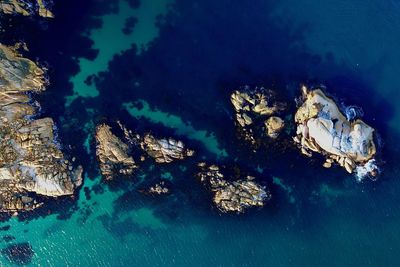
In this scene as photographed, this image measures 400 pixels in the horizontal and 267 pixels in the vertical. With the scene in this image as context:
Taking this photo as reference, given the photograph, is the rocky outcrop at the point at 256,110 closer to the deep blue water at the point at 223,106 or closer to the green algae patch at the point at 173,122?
the deep blue water at the point at 223,106

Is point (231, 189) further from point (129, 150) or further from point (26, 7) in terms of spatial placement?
point (26, 7)

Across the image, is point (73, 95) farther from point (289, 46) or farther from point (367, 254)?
point (367, 254)

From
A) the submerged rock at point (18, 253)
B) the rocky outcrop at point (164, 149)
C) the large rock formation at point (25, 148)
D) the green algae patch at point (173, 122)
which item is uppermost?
the green algae patch at point (173, 122)

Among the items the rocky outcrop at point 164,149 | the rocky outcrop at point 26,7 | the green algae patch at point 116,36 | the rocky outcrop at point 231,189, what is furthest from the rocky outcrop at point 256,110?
the rocky outcrop at point 26,7

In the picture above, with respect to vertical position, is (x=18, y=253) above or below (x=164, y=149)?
below

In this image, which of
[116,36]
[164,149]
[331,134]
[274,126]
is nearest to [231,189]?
[274,126]

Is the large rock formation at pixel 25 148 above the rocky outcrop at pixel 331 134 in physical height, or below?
below
